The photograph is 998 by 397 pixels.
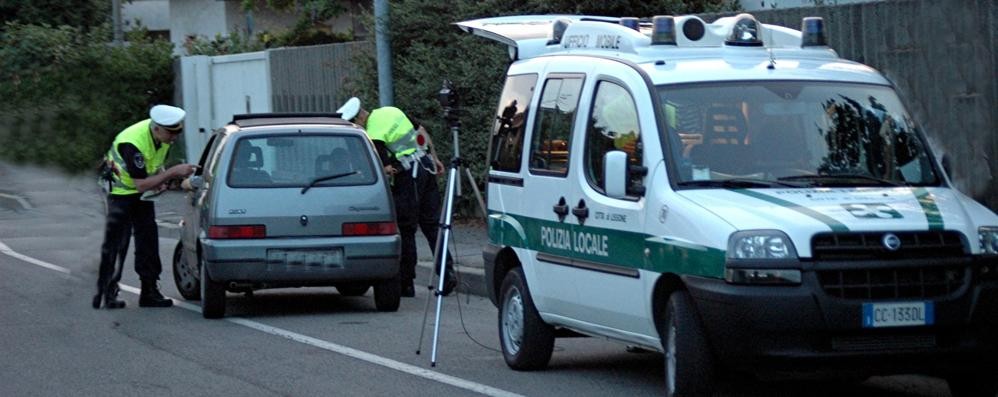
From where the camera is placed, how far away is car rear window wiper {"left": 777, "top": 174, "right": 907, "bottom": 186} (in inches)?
325

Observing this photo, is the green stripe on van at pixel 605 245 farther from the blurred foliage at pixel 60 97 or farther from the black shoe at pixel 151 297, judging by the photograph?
the black shoe at pixel 151 297

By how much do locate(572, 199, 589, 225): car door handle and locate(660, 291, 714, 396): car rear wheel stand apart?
109 centimetres

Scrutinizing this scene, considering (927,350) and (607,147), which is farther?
(607,147)

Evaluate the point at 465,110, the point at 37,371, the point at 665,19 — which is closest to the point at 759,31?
the point at 665,19

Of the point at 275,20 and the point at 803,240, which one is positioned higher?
the point at 275,20

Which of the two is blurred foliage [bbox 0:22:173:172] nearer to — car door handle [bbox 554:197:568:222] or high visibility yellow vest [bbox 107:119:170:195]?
high visibility yellow vest [bbox 107:119:170:195]


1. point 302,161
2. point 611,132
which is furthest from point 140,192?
point 611,132

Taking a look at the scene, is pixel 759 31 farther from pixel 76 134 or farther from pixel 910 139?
pixel 76 134

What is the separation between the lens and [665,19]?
29.4ft

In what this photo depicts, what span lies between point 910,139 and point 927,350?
1.46 meters

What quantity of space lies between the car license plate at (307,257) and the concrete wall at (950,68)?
468cm

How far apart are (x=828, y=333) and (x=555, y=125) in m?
2.65

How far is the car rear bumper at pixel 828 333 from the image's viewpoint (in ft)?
24.4

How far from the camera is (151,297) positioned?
1400 centimetres
